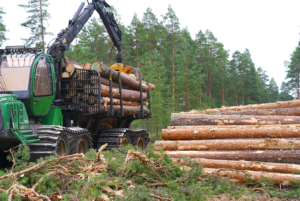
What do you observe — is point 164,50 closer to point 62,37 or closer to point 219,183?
point 62,37

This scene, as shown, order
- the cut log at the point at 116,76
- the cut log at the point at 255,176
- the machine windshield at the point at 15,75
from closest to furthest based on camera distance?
1. the cut log at the point at 255,176
2. the machine windshield at the point at 15,75
3. the cut log at the point at 116,76

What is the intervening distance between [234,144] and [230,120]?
1.50 meters

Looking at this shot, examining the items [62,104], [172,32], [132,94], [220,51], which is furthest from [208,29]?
[62,104]

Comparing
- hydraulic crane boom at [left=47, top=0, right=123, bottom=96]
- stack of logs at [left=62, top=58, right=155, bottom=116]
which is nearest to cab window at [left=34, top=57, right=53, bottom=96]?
hydraulic crane boom at [left=47, top=0, right=123, bottom=96]

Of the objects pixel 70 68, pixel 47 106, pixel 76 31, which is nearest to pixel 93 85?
pixel 70 68

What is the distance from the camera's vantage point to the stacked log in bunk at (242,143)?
613 cm

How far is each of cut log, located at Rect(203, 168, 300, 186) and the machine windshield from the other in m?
4.51

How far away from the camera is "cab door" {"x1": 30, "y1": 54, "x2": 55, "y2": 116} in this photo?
22.6 feet

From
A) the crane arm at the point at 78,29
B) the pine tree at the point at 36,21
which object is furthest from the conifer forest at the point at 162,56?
the crane arm at the point at 78,29

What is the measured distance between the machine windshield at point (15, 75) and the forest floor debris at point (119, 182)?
2.11m

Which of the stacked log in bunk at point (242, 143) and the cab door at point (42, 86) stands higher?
the cab door at point (42, 86)

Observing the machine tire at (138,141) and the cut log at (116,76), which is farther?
the machine tire at (138,141)

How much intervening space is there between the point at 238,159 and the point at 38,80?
5.11m

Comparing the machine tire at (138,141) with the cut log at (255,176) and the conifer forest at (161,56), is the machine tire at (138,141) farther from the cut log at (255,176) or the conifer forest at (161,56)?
the conifer forest at (161,56)
